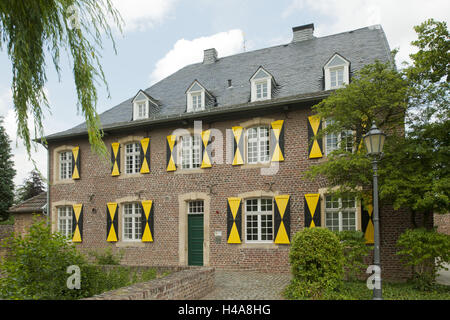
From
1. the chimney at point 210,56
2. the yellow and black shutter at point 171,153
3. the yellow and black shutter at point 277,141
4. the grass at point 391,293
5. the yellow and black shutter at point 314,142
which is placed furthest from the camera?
the chimney at point 210,56

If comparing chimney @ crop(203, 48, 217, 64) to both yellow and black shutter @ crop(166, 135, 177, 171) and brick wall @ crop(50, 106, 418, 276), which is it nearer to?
brick wall @ crop(50, 106, 418, 276)

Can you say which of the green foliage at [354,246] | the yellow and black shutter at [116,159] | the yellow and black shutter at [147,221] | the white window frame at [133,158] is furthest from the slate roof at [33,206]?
the green foliage at [354,246]

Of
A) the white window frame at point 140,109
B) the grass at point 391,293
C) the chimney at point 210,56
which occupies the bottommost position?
the grass at point 391,293

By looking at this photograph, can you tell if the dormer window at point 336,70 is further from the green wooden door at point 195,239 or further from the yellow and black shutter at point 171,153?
the green wooden door at point 195,239

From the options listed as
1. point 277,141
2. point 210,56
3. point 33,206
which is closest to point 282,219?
point 277,141

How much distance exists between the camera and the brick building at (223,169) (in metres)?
11.7

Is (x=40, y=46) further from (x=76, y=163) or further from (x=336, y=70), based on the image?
(x=76, y=163)

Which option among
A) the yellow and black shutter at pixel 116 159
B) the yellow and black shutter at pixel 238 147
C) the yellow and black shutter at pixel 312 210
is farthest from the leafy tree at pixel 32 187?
the yellow and black shutter at pixel 312 210

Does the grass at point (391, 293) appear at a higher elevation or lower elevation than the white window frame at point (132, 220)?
lower

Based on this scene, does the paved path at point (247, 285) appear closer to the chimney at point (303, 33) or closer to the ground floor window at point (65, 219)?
the ground floor window at point (65, 219)

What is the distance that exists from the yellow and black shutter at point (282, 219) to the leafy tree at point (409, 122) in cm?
273

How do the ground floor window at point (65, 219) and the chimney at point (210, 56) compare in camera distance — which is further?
the chimney at point (210, 56)

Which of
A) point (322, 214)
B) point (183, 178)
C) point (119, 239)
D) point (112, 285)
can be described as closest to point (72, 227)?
point (119, 239)

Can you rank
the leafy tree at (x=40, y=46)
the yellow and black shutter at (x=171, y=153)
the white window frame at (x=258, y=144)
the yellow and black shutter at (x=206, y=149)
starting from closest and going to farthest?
the leafy tree at (x=40, y=46), the white window frame at (x=258, y=144), the yellow and black shutter at (x=206, y=149), the yellow and black shutter at (x=171, y=153)
